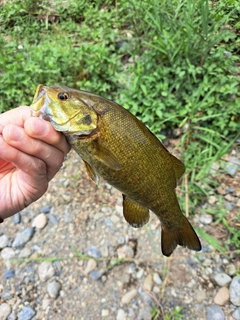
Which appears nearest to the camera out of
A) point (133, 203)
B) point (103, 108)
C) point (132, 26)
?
point (103, 108)

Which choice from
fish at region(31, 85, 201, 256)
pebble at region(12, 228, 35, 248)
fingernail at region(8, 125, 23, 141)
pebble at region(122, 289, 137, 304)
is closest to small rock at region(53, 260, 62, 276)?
pebble at region(12, 228, 35, 248)

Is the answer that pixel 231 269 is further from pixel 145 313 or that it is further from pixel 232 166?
pixel 232 166

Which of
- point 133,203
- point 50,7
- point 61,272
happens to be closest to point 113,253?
point 61,272

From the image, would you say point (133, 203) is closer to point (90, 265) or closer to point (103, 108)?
point (103, 108)

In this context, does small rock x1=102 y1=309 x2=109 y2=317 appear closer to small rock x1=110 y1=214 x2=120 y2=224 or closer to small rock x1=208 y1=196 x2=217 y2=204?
small rock x1=110 y1=214 x2=120 y2=224

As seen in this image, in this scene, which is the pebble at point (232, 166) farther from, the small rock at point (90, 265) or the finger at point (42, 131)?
the finger at point (42, 131)

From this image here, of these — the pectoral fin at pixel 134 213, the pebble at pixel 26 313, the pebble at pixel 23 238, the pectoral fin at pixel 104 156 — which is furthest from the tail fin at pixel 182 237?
the pebble at pixel 23 238

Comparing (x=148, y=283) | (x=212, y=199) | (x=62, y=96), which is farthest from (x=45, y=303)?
(x=62, y=96)
